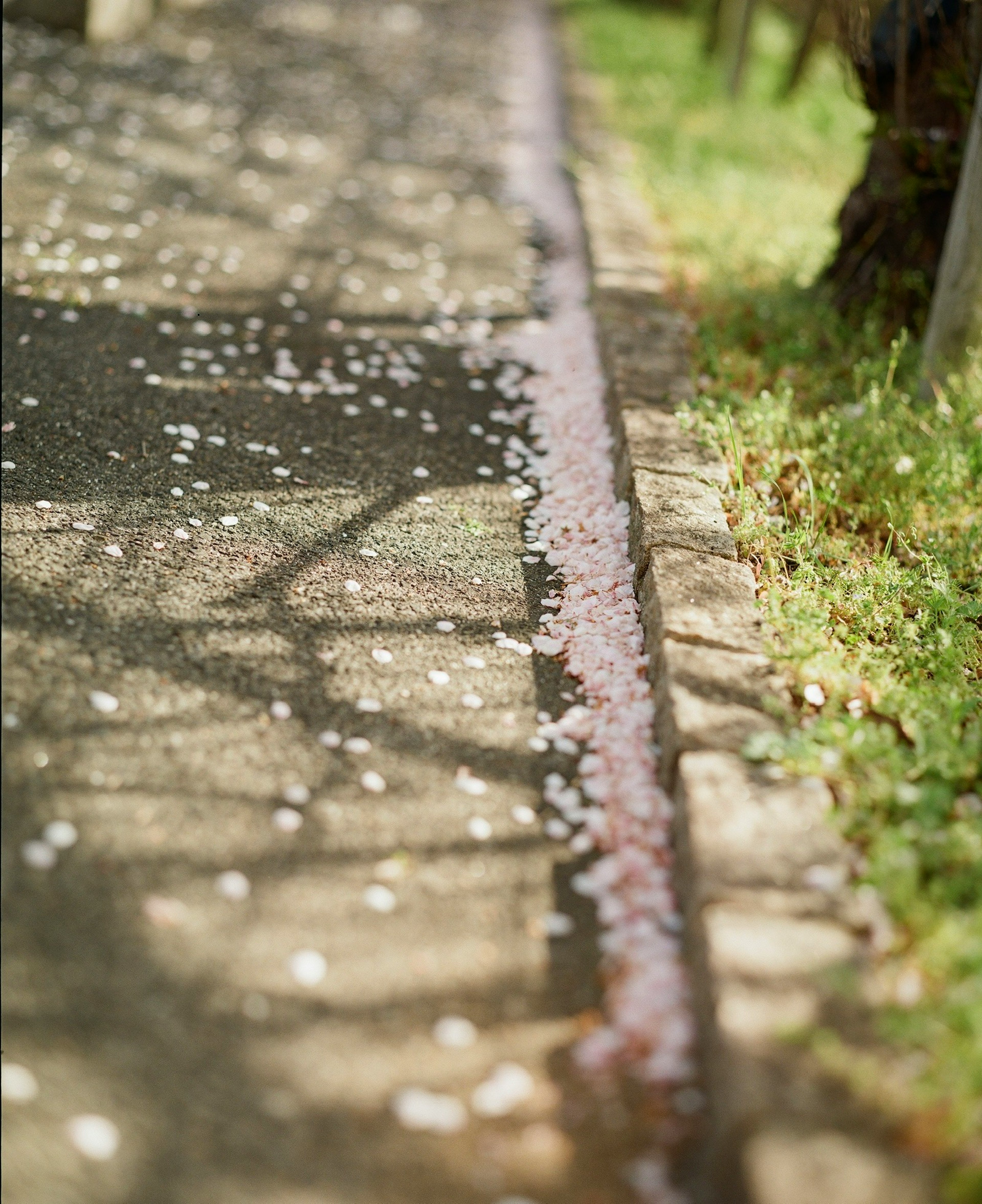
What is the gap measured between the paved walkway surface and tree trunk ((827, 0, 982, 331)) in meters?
1.96

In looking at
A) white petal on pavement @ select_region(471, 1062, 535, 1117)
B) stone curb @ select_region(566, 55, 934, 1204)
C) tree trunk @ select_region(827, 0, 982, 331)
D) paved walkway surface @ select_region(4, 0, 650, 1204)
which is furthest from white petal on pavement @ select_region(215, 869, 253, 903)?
Answer: tree trunk @ select_region(827, 0, 982, 331)

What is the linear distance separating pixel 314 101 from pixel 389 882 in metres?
8.89

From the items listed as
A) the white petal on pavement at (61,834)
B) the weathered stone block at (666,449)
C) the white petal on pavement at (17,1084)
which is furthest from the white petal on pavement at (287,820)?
the weathered stone block at (666,449)

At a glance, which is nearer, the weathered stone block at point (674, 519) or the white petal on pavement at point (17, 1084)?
the white petal on pavement at point (17, 1084)

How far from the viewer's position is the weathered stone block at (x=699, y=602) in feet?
9.36

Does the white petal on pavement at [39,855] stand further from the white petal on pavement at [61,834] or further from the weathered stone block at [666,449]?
the weathered stone block at [666,449]

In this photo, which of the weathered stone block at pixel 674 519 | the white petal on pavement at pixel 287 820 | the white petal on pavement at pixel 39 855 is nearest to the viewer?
the white petal on pavement at pixel 39 855

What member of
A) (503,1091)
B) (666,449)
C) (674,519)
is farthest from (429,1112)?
(666,449)

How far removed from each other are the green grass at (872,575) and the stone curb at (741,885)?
0.07 m

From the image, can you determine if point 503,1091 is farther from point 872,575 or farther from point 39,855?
point 872,575

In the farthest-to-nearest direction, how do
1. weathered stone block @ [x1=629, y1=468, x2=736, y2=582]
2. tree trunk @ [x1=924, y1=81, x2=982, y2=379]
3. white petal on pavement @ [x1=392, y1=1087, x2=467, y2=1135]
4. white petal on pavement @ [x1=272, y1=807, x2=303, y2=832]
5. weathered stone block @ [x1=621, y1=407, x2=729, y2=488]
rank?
tree trunk @ [x1=924, y1=81, x2=982, y2=379]
weathered stone block @ [x1=621, y1=407, x2=729, y2=488]
weathered stone block @ [x1=629, y1=468, x2=736, y2=582]
white petal on pavement @ [x1=272, y1=807, x2=303, y2=832]
white petal on pavement @ [x1=392, y1=1087, x2=467, y2=1135]

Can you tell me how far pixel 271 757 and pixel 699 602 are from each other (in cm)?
135

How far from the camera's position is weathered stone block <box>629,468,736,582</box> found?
328 centimetres

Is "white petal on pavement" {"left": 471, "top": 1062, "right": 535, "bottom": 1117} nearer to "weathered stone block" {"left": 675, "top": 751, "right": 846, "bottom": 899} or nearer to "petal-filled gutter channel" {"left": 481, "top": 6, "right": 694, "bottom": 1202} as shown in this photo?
"petal-filled gutter channel" {"left": 481, "top": 6, "right": 694, "bottom": 1202}
